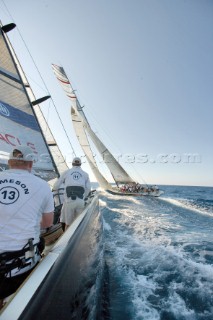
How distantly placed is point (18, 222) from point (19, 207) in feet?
0.40

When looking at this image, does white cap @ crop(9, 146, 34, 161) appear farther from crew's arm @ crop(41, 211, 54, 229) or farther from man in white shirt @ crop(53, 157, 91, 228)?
man in white shirt @ crop(53, 157, 91, 228)

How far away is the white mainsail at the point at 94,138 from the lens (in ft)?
80.5

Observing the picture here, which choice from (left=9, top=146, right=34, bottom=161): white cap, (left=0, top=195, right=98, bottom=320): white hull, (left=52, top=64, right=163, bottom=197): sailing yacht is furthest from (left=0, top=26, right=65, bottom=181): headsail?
(left=52, top=64, right=163, bottom=197): sailing yacht

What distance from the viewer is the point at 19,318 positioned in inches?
40.4

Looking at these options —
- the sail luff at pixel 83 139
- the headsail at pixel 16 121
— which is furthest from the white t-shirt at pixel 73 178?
the sail luff at pixel 83 139

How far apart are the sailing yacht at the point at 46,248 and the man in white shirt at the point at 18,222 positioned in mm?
176

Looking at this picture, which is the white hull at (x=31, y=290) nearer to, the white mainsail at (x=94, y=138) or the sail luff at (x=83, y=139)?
the white mainsail at (x=94, y=138)

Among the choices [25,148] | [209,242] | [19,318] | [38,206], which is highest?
[25,148]

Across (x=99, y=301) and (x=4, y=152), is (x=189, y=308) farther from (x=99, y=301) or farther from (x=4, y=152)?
(x=4, y=152)

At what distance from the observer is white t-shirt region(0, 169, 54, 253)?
5.42ft

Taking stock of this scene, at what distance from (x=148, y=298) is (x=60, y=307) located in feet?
6.38

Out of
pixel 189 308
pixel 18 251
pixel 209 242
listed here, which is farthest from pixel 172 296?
pixel 209 242

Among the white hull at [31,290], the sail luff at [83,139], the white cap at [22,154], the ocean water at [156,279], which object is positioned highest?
the sail luff at [83,139]

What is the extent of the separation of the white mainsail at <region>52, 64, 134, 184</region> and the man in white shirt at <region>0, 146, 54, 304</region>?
22961mm
